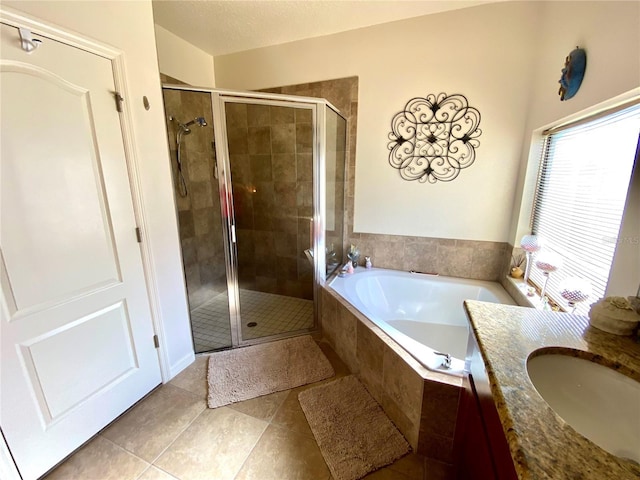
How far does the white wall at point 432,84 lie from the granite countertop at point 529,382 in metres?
1.51

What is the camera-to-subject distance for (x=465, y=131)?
2.24 metres

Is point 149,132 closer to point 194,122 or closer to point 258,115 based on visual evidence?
point 194,122

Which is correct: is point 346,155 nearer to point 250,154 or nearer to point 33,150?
point 250,154

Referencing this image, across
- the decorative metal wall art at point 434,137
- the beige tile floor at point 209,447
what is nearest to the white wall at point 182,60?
the decorative metal wall art at point 434,137

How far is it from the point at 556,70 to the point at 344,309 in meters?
2.08

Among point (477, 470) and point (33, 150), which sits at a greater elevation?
point (33, 150)

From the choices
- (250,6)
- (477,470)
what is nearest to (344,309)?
(477,470)

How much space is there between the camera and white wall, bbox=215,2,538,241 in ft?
6.76

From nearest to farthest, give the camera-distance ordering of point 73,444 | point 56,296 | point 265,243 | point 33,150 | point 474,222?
point 33,150 → point 56,296 → point 73,444 → point 474,222 → point 265,243

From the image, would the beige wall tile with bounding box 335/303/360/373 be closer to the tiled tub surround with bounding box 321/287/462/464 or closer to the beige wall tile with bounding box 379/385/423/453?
the tiled tub surround with bounding box 321/287/462/464

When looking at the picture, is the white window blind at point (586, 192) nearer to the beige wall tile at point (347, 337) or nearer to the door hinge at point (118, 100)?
the beige wall tile at point (347, 337)

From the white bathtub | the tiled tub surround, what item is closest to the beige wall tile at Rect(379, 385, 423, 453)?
the tiled tub surround

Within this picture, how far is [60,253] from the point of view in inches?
50.2

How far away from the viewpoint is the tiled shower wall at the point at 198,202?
198 cm
